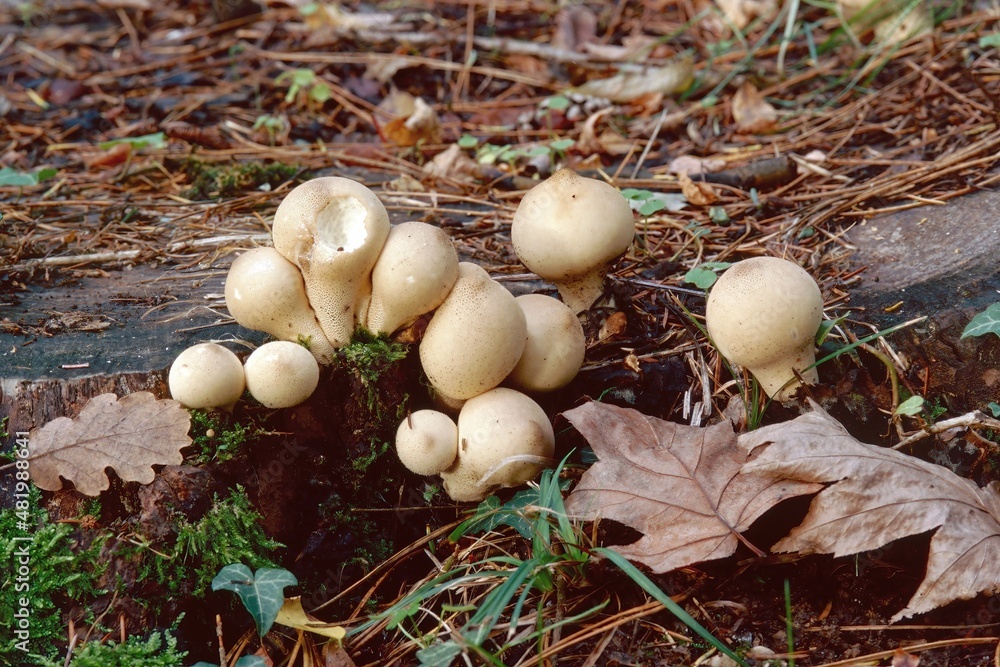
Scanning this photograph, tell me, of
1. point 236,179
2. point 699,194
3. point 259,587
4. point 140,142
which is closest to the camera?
point 259,587

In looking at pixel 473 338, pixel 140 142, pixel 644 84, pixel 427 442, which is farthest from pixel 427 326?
pixel 644 84

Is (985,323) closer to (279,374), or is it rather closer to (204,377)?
(279,374)

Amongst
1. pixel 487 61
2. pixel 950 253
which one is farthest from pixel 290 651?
pixel 487 61

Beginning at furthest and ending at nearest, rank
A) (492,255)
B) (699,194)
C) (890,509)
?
(699,194), (492,255), (890,509)

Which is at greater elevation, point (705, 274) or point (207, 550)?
point (705, 274)

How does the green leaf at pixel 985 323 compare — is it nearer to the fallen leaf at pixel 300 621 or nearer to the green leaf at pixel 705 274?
the green leaf at pixel 705 274

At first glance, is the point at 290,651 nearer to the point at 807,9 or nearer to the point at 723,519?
the point at 723,519

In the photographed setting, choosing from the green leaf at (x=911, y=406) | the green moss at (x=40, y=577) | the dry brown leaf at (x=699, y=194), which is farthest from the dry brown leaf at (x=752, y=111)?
the green moss at (x=40, y=577)
